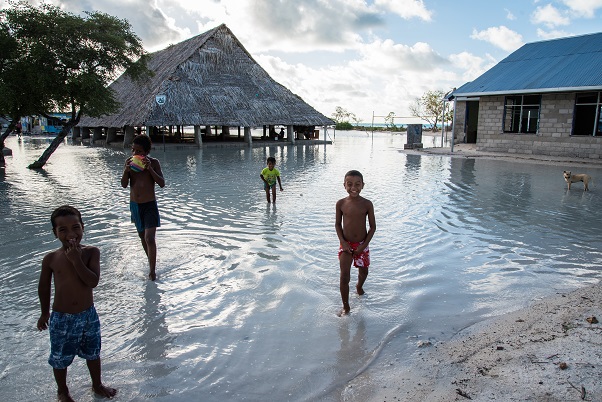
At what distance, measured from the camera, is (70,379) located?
3084mm

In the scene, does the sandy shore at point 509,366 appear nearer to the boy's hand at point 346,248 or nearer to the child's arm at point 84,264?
the boy's hand at point 346,248

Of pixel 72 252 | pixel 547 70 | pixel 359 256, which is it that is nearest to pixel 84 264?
pixel 72 252

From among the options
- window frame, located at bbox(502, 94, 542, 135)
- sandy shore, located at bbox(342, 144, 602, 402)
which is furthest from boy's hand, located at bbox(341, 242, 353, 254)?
window frame, located at bbox(502, 94, 542, 135)

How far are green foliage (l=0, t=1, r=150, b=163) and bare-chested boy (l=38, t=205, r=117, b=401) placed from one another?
559 inches

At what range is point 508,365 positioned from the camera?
3.06 meters

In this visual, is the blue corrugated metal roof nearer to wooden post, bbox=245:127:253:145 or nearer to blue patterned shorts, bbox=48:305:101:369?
wooden post, bbox=245:127:253:145

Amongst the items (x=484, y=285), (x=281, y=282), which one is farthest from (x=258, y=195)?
(x=484, y=285)

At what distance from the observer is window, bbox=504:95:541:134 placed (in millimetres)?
20828

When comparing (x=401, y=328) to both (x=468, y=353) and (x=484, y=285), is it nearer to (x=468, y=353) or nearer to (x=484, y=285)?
(x=468, y=353)

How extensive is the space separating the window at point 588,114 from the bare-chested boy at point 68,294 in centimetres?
2176

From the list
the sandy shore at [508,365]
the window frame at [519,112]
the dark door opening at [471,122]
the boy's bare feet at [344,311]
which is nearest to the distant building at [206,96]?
the dark door opening at [471,122]

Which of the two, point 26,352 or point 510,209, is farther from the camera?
point 510,209

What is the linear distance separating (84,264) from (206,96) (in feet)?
89.9

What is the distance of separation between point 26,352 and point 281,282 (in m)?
2.52
